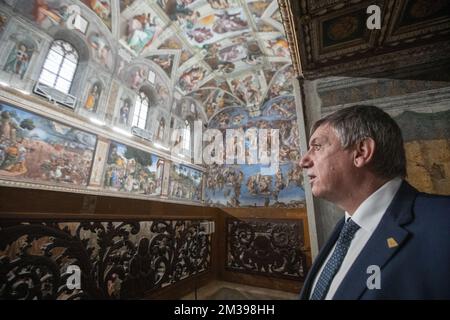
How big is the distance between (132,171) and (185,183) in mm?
3992

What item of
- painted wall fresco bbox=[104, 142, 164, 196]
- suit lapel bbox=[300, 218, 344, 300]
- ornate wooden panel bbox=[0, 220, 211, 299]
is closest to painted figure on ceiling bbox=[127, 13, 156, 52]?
painted wall fresco bbox=[104, 142, 164, 196]

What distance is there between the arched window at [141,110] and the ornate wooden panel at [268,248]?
9178mm

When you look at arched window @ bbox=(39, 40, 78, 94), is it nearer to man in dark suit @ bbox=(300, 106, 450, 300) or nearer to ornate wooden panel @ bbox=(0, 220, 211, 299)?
ornate wooden panel @ bbox=(0, 220, 211, 299)

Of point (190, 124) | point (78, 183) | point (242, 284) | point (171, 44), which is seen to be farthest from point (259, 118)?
point (242, 284)

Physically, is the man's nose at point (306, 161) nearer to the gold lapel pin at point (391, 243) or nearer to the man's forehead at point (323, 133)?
the man's forehead at point (323, 133)

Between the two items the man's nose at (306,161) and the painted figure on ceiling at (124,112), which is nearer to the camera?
the man's nose at (306,161)

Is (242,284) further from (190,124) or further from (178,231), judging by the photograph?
(190,124)

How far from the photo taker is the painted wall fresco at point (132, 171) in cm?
882

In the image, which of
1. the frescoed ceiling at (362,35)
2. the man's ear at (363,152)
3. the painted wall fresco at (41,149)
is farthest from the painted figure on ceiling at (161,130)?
the man's ear at (363,152)

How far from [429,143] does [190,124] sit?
44.9ft

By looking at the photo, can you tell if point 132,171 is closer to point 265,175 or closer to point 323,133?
point 265,175

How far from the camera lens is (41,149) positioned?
6734mm

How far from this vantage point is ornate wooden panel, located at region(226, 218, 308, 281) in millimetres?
3186

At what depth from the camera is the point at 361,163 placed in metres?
1.13
